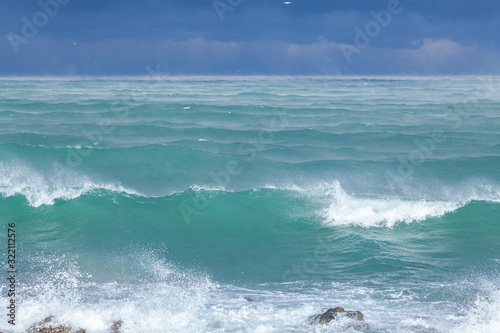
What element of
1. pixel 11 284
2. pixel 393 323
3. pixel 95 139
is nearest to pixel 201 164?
pixel 95 139

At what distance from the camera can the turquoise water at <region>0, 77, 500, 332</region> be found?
10133 millimetres

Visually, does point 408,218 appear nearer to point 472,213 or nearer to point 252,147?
point 472,213

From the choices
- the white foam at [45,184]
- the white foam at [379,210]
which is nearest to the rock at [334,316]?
the white foam at [379,210]

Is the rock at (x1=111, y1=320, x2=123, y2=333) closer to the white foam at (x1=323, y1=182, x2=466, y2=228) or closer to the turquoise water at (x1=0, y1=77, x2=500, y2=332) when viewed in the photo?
the turquoise water at (x1=0, y1=77, x2=500, y2=332)

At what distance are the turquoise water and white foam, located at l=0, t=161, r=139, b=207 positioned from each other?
83 millimetres

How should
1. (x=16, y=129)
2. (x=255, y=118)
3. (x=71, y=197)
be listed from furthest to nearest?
(x=255, y=118) < (x=16, y=129) < (x=71, y=197)

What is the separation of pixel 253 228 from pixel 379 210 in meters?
4.27

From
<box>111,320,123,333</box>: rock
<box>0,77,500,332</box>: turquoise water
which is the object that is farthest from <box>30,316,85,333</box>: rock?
<box>111,320,123,333</box>: rock

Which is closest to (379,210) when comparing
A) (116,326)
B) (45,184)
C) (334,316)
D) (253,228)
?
(253,228)

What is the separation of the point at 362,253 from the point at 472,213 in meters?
5.36

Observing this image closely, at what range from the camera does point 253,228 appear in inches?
630

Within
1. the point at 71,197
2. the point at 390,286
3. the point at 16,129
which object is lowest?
the point at 390,286

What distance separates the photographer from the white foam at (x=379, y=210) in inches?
630

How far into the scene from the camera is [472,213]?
16.5 metres
